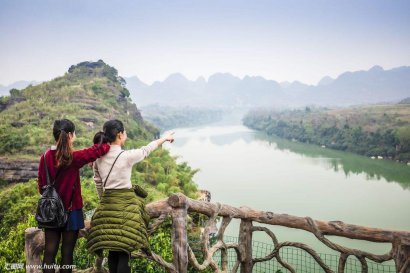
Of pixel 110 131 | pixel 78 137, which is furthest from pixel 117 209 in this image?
pixel 78 137

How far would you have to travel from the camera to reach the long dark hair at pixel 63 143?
197 cm

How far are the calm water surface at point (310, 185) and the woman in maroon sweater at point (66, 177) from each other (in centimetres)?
1215

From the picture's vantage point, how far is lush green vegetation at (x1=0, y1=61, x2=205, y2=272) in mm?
5559

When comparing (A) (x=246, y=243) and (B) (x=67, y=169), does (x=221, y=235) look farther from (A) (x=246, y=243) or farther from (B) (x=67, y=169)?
(B) (x=67, y=169)

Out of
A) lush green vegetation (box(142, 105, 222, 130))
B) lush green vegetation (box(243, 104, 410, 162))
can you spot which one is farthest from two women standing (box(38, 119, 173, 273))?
lush green vegetation (box(142, 105, 222, 130))

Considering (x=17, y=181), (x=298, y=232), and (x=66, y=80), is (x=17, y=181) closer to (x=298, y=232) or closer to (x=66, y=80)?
(x=298, y=232)

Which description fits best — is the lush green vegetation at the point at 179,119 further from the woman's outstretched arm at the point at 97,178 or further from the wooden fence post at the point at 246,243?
the woman's outstretched arm at the point at 97,178

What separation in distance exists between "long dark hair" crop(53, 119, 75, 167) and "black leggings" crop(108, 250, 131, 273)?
1.94 ft

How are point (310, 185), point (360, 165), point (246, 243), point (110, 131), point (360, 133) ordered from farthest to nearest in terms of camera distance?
point (360, 133) → point (360, 165) → point (310, 185) → point (246, 243) → point (110, 131)

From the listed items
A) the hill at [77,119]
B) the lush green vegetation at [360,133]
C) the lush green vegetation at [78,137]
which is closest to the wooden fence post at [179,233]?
the lush green vegetation at [78,137]

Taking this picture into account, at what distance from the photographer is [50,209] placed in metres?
1.96

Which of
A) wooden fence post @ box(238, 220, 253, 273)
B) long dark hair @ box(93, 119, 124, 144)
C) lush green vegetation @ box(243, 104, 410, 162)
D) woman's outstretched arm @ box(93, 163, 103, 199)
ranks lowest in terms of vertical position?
lush green vegetation @ box(243, 104, 410, 162)

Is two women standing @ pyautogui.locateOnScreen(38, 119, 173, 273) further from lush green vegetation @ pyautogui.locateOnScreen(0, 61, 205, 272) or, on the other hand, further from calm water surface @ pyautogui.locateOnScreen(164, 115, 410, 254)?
calm water surface @ pyautogui.locateOnScreen(164, 115, 410, 254)

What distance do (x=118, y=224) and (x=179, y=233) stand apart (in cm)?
51
